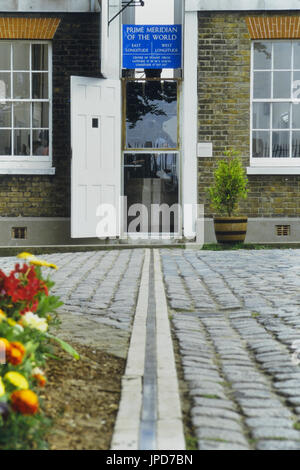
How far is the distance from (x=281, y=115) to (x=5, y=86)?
211 inches

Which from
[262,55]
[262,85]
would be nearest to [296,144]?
[262,85]

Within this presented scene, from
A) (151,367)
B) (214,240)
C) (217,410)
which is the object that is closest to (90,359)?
(151,367)

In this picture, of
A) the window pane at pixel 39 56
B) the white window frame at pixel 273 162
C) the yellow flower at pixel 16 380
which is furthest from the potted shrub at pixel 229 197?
the yellow flower at pixel 16 380

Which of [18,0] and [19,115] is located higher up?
[18,0]

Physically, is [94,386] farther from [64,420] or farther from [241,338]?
[241,338]

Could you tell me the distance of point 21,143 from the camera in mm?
14266

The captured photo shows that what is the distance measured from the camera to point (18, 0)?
46.2 ft

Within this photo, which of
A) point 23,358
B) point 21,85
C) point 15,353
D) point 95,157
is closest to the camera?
point 15,353

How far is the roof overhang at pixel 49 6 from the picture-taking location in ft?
Result: 45.9

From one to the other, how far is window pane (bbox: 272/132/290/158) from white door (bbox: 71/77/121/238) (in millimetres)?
2966

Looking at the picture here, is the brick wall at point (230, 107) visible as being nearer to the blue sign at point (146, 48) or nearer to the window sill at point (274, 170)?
the window sill at point (274, 170)

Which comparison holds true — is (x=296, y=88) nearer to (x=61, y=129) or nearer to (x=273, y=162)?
(x=273, y=162)

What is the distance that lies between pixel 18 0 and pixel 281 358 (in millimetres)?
11518

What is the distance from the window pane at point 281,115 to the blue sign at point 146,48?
6.70 feet
